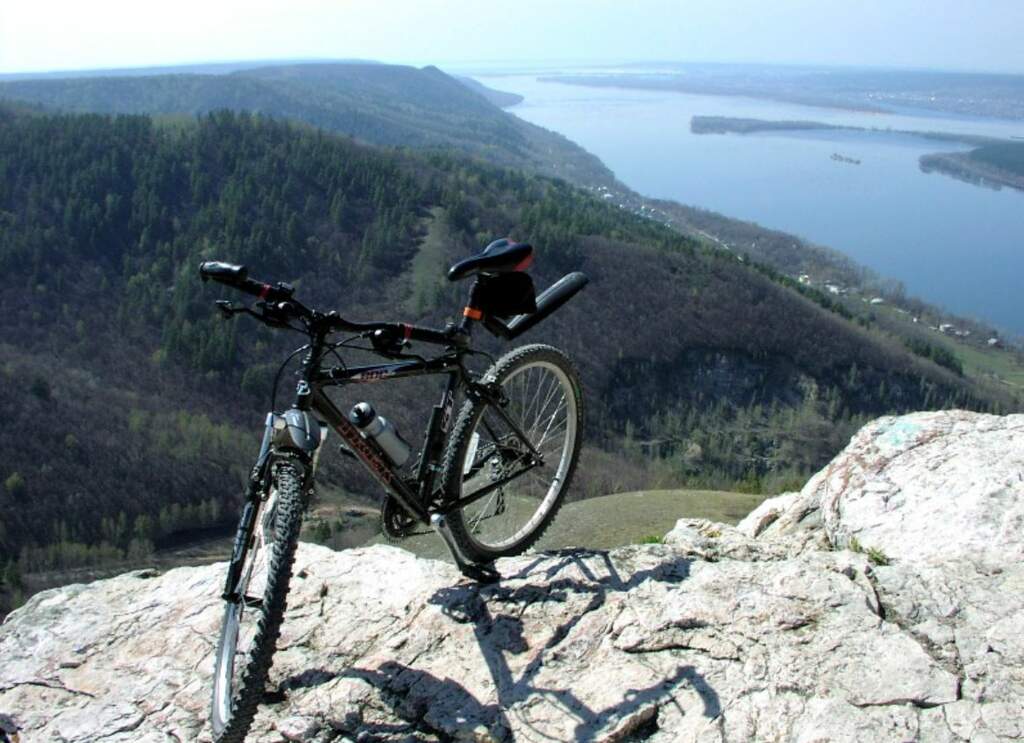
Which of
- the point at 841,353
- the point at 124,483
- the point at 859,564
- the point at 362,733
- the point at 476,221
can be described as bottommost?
the point at 124,483

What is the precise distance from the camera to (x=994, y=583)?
15.0 feet

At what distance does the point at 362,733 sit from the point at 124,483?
7821 cm

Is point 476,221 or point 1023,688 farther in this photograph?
point 476,221

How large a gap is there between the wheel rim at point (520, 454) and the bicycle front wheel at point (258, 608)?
1384mm

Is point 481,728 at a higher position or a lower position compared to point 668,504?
higher

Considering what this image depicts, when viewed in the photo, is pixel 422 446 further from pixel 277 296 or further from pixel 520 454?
pixel 277 296

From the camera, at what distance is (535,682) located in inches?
167

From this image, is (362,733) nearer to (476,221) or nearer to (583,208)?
(476,221)

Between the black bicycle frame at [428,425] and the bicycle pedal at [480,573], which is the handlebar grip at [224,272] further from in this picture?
the bicycle pedal at [480,573]

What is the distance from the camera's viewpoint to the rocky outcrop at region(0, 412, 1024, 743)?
385 cm

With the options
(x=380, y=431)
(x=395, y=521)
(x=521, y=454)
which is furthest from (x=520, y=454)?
(x=380, y=431)

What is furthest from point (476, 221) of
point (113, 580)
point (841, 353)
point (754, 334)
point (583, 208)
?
point (113, 580)

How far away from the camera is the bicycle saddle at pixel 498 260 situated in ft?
15.5

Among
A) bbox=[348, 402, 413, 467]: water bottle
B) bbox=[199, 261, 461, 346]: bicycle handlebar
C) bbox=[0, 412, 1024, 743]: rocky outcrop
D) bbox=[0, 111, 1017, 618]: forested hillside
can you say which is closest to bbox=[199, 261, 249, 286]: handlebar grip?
bbox=[199, 261, 461, 346]: bicycle handlebar
